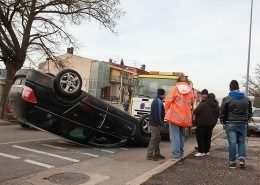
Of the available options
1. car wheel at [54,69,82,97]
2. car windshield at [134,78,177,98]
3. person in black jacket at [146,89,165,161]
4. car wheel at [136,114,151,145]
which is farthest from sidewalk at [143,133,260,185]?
car windshield at [134,78,177,98]

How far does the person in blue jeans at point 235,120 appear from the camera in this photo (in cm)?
984

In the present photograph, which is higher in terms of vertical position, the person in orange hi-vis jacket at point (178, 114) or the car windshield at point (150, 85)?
the car windshield at point (150, 85)

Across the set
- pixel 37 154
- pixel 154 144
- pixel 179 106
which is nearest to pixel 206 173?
pixel 154 144

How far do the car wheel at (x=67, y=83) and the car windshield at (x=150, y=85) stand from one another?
5.32 meters

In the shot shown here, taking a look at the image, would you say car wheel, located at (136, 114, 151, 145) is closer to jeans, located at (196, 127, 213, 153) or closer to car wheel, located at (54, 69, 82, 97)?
jeans, located at (196, 127, 213, 153)

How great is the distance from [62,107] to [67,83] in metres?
0.62

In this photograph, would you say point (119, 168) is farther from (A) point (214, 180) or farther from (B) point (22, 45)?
(B) point (22, 45)

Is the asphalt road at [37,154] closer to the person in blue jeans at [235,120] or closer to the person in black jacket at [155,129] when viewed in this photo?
the person in black jacket at [155,129]

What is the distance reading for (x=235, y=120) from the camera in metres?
9.86

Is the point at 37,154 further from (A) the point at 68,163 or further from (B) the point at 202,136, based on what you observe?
(B) the point at 202,136

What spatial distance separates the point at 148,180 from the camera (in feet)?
25.7

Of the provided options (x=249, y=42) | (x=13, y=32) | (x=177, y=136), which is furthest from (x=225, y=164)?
(x=249, y=42)

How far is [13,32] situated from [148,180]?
60.1ft

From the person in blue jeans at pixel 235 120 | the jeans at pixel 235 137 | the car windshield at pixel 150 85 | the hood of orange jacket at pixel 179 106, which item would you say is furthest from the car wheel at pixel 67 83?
the car windshield at pixel 150 85
